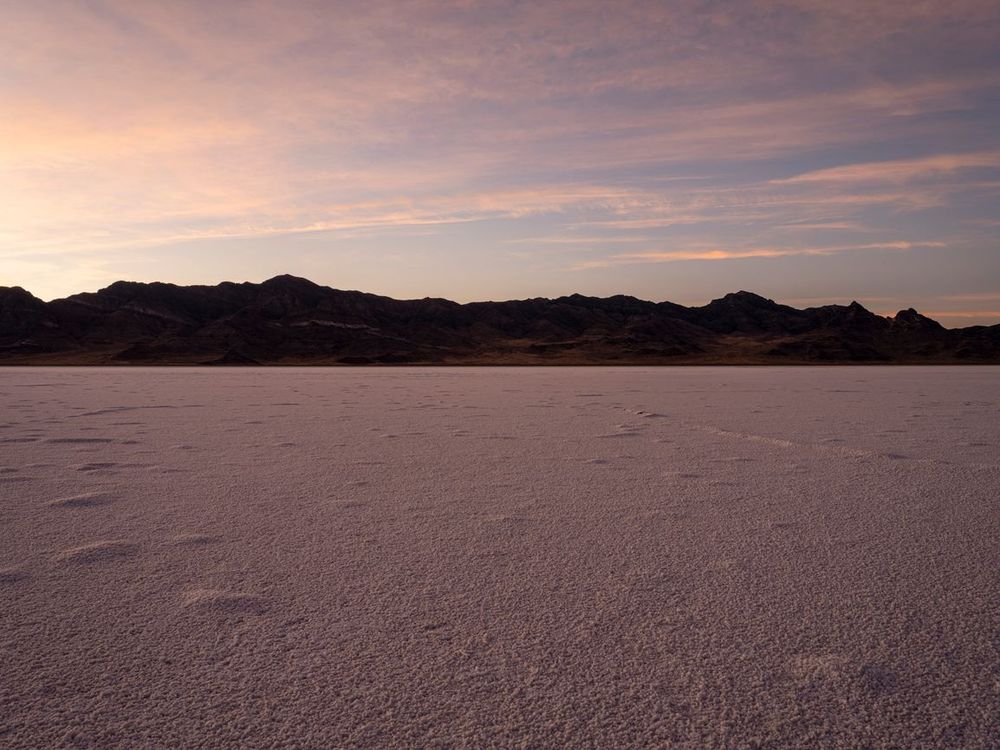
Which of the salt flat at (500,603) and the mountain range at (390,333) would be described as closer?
the salt flat at (500,603)

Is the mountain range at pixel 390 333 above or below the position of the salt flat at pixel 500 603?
above

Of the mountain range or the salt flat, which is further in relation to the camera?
the mountain range

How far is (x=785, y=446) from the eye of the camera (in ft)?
26.2

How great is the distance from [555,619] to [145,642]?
1619 millimetres

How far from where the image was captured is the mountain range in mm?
82500

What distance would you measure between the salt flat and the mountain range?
234ft

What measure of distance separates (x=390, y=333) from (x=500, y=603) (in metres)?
99.4

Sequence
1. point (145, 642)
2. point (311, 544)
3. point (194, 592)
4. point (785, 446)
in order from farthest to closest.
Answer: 1. point (785, 446)
2. point (311, 544)
3. point (194, 592)
4. point (145, 642)

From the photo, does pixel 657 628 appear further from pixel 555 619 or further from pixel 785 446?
pixel 785 446

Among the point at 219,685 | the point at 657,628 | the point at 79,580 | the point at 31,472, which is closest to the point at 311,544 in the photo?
the point at 79,580

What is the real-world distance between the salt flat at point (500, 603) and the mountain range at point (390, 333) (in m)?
71.4

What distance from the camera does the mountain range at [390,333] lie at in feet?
271

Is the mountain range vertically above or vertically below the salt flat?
above

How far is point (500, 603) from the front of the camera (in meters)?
3.01
